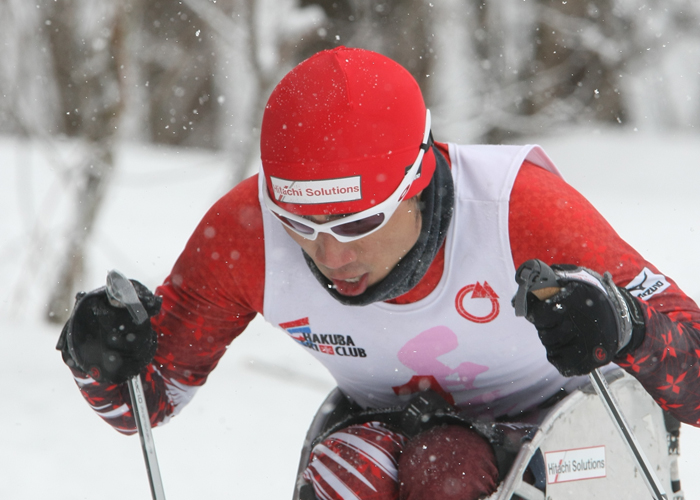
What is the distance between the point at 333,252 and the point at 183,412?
86.6 inches

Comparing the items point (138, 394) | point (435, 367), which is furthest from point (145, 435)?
point (435, 367)

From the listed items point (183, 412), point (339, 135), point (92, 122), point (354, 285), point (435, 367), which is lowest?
point (183, 412)

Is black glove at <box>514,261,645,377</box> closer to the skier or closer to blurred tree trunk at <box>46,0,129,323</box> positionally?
the skier

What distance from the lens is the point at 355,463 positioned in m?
1.84

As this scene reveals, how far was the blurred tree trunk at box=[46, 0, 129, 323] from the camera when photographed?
4480 mm

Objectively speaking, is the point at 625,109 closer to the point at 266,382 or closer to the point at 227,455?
the point at 266,382

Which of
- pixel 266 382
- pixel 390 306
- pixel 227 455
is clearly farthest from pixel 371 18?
pixel 390 306

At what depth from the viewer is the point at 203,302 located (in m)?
2.11

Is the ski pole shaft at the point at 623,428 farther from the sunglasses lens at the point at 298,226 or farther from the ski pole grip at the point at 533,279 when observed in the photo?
the sunglasses lens at the point at 298,226

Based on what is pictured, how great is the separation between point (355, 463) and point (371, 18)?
23.7 feet

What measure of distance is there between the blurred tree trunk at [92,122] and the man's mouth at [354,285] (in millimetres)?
3036

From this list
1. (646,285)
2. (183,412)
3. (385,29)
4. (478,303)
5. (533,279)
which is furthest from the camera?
(385,29)

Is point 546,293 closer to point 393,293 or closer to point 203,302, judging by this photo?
point 393,293

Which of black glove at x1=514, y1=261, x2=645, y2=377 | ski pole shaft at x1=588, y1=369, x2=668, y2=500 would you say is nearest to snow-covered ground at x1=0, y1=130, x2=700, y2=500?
ski pole shaft at x1=588, y1=369, x2=668, y2=500
